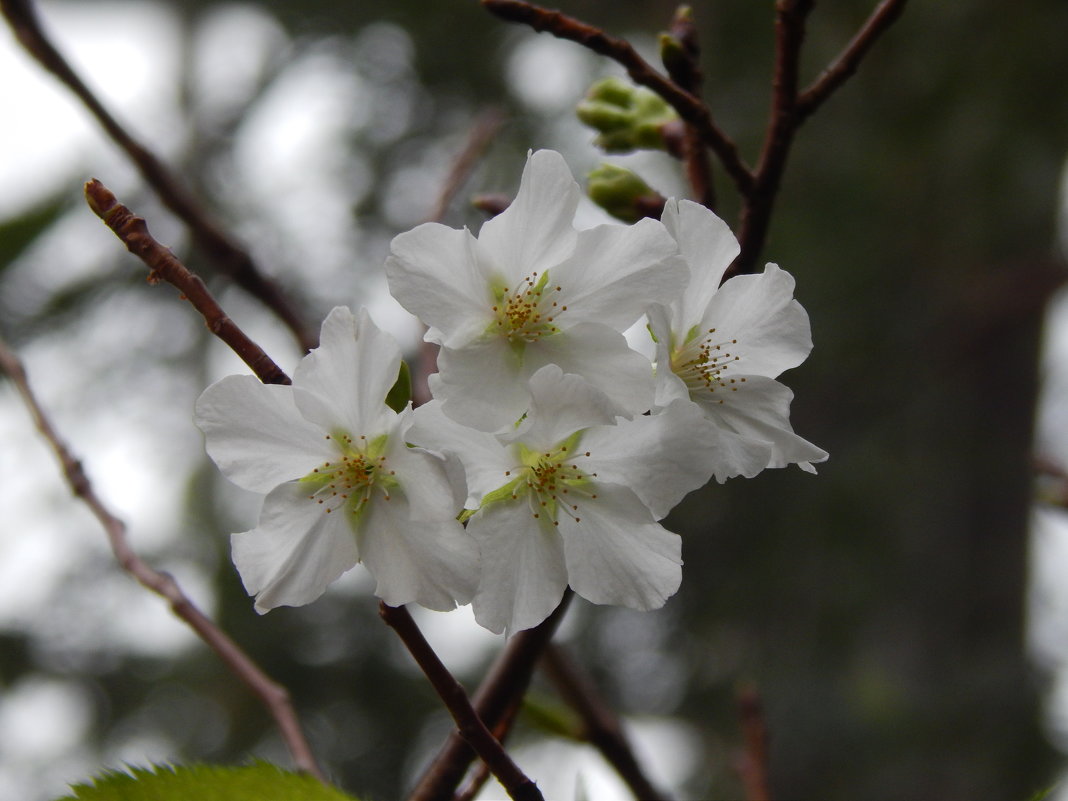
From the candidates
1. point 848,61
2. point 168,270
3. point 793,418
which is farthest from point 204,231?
point 793,418

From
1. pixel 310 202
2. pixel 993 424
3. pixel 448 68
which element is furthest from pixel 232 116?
pixel 993 424

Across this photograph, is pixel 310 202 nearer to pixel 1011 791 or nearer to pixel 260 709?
pixel 260 709

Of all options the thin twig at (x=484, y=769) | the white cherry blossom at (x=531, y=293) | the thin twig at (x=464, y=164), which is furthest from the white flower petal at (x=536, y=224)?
the thin twig at (x=464, y=164)

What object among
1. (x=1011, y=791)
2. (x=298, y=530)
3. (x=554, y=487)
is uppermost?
(x=298, y=530)

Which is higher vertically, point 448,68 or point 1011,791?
point 448,68

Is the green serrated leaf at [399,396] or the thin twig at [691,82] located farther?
the thin twig at [691,82]

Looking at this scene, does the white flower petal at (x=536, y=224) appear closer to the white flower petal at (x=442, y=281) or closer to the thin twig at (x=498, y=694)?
the white flower petal at (x=442, y=281)
